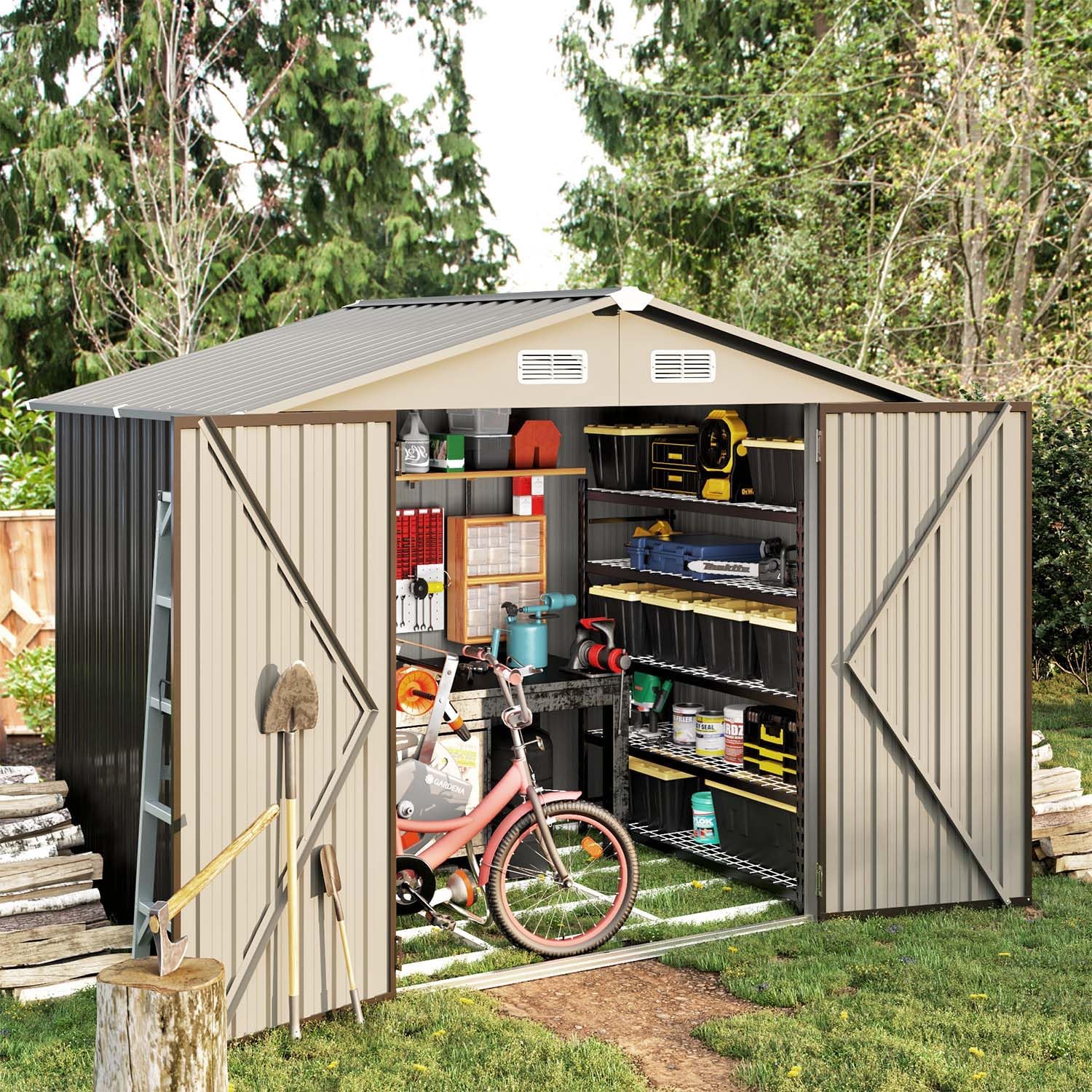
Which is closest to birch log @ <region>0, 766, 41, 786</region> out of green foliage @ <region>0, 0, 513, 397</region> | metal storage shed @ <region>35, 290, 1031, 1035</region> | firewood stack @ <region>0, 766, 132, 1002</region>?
metal storage shed @ <region>35, 290, 1031, 1035</region>

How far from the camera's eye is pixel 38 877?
647cm

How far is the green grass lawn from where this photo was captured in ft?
17.7

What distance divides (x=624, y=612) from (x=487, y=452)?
1.29 m

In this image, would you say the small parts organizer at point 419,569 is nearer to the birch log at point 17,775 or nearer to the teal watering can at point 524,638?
the teal watering can at point 524,638

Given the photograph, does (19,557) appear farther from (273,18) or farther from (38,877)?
(273,18)

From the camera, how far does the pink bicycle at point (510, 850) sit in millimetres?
6574

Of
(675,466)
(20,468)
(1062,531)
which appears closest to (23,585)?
(20,468)

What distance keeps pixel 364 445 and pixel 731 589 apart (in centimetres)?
251

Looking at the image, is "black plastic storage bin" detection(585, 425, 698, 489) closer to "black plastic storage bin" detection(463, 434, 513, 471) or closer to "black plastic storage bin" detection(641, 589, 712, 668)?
"black plastic storage bin" detection(463, 434, 513, 471)

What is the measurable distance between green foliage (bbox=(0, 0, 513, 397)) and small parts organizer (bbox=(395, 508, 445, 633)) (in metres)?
6.87

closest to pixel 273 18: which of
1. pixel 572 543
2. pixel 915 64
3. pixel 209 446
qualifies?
pixel 915 64

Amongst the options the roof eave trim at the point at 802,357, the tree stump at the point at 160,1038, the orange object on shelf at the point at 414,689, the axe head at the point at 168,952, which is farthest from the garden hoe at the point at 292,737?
the roof eave trim at the point at 802,357

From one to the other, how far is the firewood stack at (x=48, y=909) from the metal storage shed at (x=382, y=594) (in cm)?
19

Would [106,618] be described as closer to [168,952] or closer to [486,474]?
[486,474]
